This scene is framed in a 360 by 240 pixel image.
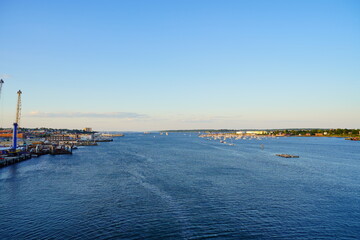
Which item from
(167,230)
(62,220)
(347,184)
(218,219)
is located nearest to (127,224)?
(167,230)

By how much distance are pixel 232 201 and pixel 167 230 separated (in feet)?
34.1

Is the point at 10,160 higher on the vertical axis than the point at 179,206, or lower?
higher

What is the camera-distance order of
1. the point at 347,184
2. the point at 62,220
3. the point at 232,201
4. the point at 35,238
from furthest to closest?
1. the point at 347,184
2. the point at 232,201
3. the point at 62,220
4. the point at 35,238

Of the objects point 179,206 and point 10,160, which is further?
point 10,160

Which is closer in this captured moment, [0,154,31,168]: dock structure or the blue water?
the blue water

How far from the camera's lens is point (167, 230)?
2025cm

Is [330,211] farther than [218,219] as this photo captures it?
Yes

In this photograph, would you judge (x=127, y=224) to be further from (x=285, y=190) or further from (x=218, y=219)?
(x=285, y=190)

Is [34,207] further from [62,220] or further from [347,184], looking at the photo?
[347,184]

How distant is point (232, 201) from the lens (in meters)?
27.8

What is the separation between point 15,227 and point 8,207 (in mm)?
6395

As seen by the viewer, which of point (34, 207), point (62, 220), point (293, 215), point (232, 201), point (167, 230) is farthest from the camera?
point (232, 201)

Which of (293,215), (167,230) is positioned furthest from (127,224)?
(293,215)

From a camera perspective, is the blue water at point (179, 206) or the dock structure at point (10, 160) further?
the dock structure at point (10, 160)
